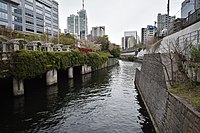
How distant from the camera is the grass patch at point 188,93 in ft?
29.4

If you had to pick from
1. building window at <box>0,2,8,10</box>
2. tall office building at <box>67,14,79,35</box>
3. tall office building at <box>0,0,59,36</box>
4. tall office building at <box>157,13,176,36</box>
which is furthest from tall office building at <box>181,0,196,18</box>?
tall office building at <box>67,14,79,35</box>

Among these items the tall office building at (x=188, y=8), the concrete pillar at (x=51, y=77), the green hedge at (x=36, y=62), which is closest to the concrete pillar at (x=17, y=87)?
the green hedge at (x=36, y=62)

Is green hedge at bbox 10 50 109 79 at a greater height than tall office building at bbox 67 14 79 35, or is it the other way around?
tall office building at bbox 67 14 79 35

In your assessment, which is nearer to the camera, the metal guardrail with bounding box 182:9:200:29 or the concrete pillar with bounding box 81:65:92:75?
the metal guardrail with bounding box 182:9:200:29

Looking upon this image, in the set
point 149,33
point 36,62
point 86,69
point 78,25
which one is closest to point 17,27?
point 86,69

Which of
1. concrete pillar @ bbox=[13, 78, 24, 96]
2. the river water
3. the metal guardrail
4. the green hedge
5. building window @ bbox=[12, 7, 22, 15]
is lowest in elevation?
the river water

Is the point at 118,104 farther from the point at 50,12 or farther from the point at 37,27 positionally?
the point at 50,12

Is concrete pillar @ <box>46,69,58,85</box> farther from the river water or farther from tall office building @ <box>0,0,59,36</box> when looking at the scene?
tall office building @ <box>0,0,59,36</box>

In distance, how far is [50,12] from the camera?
115 m

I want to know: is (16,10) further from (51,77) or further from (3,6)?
(51,77)

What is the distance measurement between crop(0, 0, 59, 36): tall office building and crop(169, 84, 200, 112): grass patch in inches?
2897

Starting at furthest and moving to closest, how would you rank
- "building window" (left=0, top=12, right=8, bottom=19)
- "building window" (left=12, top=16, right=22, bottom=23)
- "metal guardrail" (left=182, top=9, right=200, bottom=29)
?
1. "building window" (left=12, top=16, right=22, bottom=23)
2. "building window" (left=0, top=12, right=8, bottom=19)
3. "metal guardrail" (left=182, top=9, right=200, bottom=29)

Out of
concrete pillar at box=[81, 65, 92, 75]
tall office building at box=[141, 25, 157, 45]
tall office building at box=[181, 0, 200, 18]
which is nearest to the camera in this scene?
tall office building at box=[181, 0, 200, 18]

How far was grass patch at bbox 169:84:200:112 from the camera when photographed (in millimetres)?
8966
